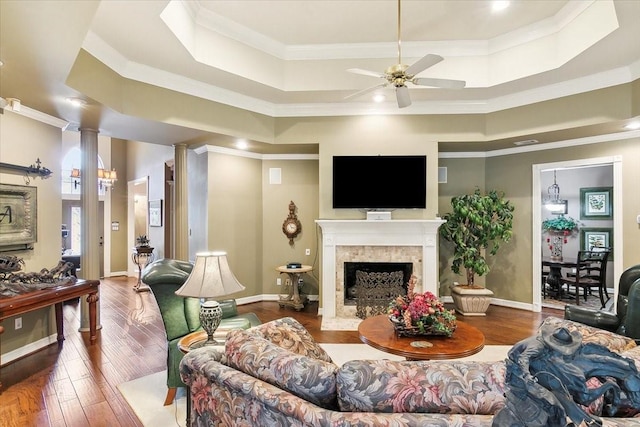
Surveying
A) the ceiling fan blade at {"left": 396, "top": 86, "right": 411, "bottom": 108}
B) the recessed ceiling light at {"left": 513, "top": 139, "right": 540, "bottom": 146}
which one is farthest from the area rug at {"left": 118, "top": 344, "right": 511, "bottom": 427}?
the recessed ceiling light at {"left": 513, "top": 139, "right": 540, "bottom": 146}

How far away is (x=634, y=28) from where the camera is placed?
305 cm

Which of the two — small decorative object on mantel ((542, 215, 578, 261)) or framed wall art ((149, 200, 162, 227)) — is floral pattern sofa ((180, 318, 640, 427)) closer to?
small decorative object on mantel ((542, 215, 578, 261))

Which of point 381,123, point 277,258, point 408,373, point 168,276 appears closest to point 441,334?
point 408,373

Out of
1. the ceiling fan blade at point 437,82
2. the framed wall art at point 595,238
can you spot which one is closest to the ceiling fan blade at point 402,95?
the ceiling fan blade at point 437,82

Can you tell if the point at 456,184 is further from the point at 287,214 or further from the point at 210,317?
the point at 210,317

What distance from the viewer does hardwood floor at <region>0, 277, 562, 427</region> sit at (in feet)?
8.19

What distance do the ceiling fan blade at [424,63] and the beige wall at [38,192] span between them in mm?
4190

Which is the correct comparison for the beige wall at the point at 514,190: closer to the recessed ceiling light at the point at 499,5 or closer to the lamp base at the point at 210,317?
the recessed ceiling light at the point at 499,5

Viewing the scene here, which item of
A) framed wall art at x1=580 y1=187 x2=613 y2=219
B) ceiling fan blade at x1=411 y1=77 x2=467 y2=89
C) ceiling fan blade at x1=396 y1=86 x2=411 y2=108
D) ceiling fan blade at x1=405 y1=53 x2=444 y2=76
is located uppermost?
ceiling fan blade at x1=405 y1=53 x2=444 y2=76

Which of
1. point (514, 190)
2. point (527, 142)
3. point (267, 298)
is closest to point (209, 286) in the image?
point (267, 298)

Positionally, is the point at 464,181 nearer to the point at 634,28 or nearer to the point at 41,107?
the point at 634,28

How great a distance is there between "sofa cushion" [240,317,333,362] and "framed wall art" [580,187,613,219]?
287 inches

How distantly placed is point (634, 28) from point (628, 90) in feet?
3.57

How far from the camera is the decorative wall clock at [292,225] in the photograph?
5.77 m
